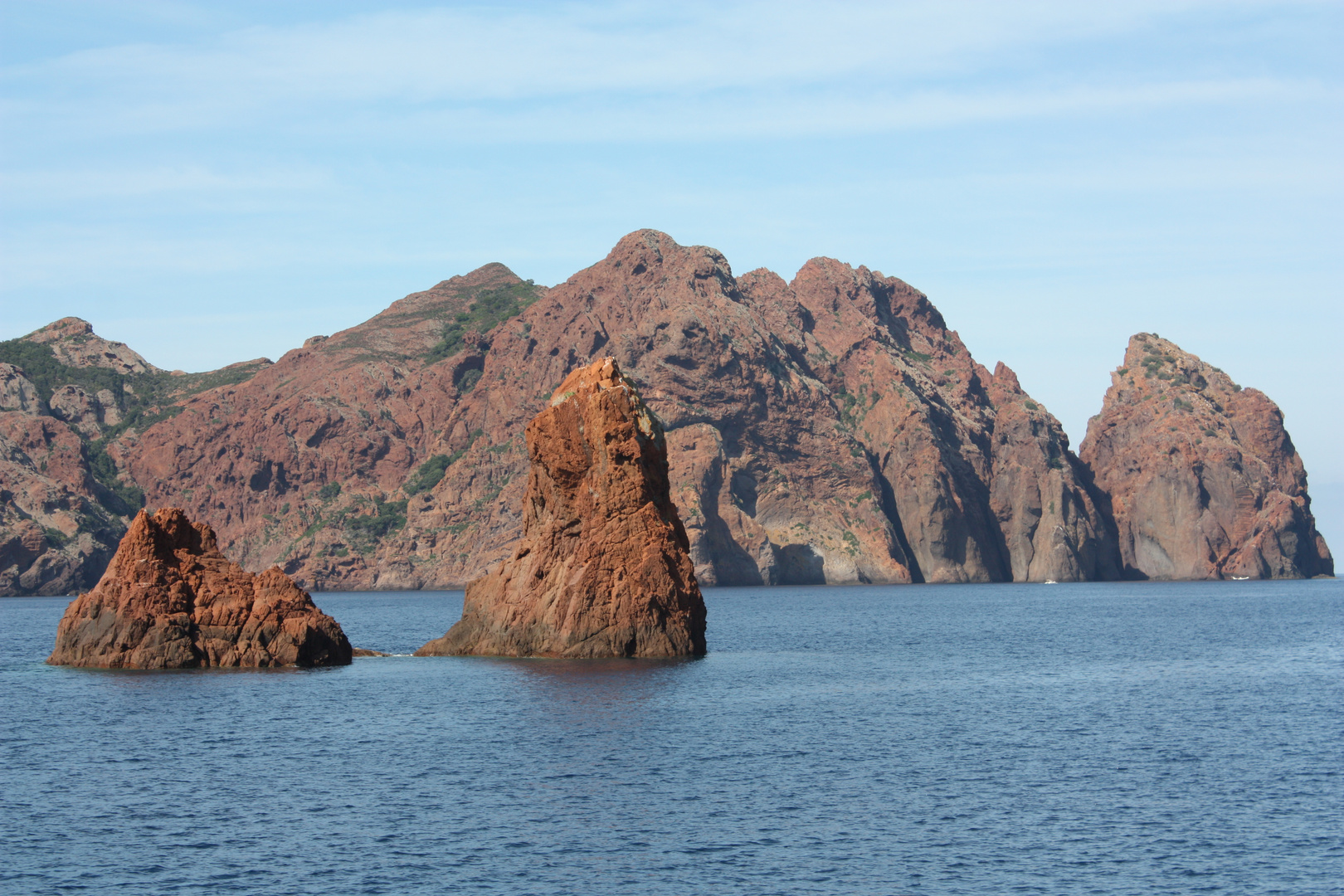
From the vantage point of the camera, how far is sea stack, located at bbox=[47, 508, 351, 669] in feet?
232

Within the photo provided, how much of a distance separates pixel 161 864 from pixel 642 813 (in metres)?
13.2

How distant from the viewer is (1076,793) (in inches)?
1655

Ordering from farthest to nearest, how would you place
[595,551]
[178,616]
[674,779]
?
[595,551] < [178,616] < [674,779]

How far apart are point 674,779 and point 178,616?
37.2 meters

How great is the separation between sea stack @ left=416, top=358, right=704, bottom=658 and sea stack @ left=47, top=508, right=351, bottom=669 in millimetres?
11143

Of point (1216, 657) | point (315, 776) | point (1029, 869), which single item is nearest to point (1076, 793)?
point (1029, 869)

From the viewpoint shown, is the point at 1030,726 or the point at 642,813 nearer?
the point at 642,813

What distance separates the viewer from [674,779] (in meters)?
44.3

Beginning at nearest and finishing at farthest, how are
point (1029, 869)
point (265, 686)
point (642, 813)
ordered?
point (1029, 869) < point (642, 813) < point (265, 686)

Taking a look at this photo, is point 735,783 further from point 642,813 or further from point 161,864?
point 161,864

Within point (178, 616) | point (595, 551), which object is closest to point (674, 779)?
point (595, 551)

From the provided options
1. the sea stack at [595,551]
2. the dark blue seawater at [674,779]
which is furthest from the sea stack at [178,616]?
the sea stack at [595,551]

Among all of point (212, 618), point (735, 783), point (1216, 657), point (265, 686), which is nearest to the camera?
point (735, 783)

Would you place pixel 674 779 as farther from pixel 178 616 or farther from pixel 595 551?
pixel 178 616
